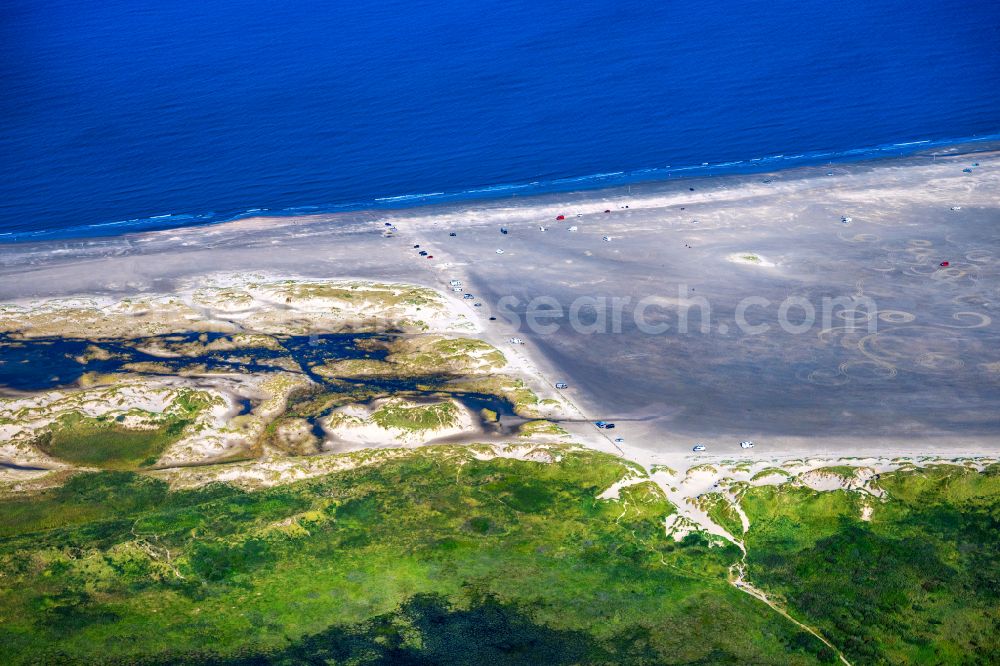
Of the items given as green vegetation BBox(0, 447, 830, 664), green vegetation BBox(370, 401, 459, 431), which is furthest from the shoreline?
green vegetation BBox(0, 447, 830, 664)

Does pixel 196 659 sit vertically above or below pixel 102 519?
below

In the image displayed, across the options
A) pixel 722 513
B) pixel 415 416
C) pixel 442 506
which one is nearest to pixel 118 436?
pixel 415 416

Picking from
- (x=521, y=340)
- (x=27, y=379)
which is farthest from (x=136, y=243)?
(x=521, y=340)

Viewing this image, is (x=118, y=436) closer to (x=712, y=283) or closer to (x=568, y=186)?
(x=712, y=283)

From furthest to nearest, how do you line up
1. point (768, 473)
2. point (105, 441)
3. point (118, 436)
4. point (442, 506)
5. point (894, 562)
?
point (118, 436) < point (105, 441) < point (768, 473) < point (442, 506) < point (894, 562)

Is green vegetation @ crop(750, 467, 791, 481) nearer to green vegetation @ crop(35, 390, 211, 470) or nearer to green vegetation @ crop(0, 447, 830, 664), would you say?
green vegetation @ crop(0, 447, 830, 664)

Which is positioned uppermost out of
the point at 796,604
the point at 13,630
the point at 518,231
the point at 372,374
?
the point at 518,231

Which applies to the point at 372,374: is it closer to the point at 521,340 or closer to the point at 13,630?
the point at 521,340
